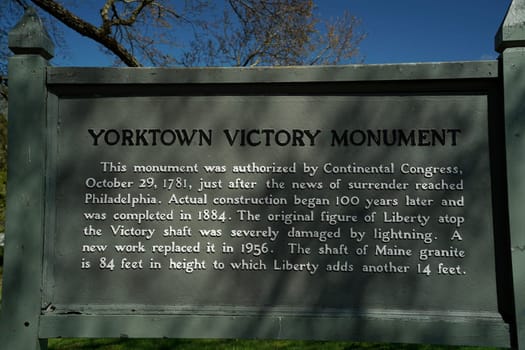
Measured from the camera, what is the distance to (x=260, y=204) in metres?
3.09

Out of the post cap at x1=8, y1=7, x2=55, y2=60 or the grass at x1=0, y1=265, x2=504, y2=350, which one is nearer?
the post cap at x1=8, y1=7, x2=55, y2=60

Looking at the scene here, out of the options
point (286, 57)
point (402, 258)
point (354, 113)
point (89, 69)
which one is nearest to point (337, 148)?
point (354, 113)

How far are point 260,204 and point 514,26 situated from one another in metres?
2.29

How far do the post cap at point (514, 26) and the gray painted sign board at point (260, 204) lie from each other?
11.3 inches

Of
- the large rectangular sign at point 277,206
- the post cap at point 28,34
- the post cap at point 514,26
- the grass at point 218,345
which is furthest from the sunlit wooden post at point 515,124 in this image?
the post cap at point 28,34

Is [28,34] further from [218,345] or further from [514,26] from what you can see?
[218,345]

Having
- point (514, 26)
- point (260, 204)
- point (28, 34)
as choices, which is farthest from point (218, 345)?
point (514, 26)

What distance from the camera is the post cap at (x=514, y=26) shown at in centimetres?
297

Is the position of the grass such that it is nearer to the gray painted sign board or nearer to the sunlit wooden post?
the gray painted sign board

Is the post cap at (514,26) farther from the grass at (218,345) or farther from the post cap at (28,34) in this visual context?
the grass at (218,345)

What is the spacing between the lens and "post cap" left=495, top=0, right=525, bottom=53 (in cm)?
297

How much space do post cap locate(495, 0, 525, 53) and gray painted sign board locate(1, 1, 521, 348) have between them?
0.29 metres

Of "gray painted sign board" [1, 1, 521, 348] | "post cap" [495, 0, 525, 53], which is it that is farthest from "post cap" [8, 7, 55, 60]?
"post cap" [495, 0, 525, 53]

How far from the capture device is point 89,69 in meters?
3.19
